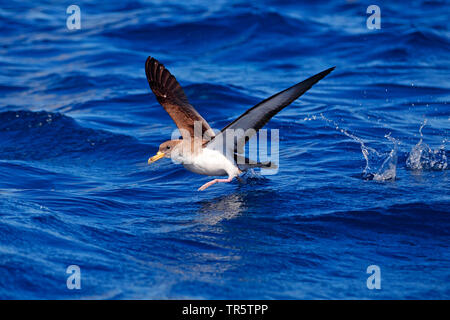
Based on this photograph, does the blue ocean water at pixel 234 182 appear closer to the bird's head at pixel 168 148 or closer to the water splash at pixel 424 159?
the water splash at pixel 424 159

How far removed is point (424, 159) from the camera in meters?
9.37

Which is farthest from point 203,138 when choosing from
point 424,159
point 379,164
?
point 424,159

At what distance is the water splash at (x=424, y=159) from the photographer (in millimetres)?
9219

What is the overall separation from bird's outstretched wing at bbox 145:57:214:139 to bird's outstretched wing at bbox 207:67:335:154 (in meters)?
0.60

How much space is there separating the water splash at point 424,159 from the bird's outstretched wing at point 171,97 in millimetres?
3244

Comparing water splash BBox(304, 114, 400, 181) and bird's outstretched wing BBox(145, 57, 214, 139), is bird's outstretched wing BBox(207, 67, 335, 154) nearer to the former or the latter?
bird's outstretched wing BBox(145, 57, 214, 139)

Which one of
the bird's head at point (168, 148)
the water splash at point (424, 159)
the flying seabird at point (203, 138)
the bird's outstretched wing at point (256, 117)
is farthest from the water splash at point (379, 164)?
the bird's head at point (168, 148)

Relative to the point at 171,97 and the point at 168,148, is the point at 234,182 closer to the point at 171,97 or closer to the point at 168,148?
the point at 168,148

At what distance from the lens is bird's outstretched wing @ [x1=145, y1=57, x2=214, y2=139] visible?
8750 mm

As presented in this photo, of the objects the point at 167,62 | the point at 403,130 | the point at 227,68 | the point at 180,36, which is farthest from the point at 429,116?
the point at 180,36

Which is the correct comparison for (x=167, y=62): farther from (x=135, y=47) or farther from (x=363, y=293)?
(x=363, y=293)

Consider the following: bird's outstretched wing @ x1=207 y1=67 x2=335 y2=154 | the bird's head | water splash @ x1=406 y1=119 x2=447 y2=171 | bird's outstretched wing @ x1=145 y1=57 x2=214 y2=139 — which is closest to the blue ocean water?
water splash @ x1=406 y1=119 x2=447 y2=171

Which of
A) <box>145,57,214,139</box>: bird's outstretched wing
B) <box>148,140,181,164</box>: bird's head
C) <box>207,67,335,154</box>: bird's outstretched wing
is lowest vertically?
<box>148,140,181,164</box>: bird's head

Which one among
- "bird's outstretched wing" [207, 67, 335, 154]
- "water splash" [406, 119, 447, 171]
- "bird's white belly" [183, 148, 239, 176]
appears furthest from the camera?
"water splash" [406, 119, 447, 171]
